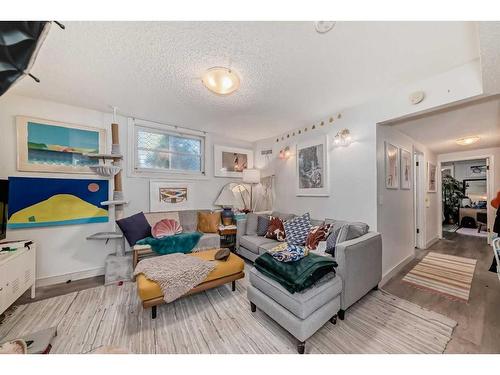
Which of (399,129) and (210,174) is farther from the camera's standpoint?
(210,174)

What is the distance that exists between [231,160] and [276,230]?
75.4 inches

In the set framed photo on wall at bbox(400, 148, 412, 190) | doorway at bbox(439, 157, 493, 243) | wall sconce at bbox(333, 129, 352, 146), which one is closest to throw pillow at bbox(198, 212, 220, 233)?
wall sconce at bbox(333, 129, 352, 146)

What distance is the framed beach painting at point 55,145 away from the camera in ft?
7.42

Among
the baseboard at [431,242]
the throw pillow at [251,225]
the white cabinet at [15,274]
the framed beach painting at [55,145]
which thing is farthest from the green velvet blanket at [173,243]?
the baseboard at [431,242]

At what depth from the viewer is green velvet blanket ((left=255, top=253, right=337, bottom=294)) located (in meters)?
1.39

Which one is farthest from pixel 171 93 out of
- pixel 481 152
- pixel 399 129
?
pixel 481 152

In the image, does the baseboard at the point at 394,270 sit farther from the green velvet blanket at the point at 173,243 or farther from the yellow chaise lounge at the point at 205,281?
the green velvet blanket at the point at 173,243

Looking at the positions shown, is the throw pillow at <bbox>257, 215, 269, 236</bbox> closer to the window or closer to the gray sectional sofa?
the gray sectional sofa

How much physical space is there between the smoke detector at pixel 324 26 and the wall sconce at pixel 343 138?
155cm

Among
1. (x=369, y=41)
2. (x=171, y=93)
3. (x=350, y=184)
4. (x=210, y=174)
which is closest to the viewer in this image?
(x=369, y=41)

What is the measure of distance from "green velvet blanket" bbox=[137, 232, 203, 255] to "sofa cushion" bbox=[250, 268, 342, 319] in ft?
4.20

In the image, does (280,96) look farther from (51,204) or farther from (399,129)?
(51,204)
